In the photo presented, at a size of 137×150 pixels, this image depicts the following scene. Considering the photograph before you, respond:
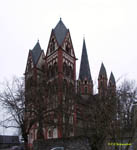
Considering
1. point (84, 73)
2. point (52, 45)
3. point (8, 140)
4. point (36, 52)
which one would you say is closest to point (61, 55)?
point (52, 45)

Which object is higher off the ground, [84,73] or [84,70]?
[84,70]

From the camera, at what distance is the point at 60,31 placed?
147 feet

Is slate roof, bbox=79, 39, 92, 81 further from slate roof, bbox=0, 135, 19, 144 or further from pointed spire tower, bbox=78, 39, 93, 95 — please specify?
slate roof, bbox=0, 135, 19, 144

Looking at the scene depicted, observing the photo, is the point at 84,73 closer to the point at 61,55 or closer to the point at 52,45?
the point at 52,45

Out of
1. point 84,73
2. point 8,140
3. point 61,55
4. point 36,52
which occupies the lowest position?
point 8,140

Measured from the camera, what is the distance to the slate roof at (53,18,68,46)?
140 ft

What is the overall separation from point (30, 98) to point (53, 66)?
1931 cm

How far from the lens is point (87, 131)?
33.6 ft

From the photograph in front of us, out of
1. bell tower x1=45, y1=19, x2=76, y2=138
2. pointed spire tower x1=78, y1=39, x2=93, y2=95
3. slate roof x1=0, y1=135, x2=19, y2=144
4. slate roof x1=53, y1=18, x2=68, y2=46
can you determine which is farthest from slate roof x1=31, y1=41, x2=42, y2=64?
slate roof x1=0, y1=135, x2=19, y2=144

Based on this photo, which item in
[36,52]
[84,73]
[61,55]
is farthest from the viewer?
[84,73]

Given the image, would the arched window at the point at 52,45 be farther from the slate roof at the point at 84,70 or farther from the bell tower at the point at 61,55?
the slate roof at the point at 84,70

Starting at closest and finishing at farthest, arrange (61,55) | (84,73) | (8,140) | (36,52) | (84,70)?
A: (61,55) < (36,52) < (84,73) < (84,70) < (8,140)

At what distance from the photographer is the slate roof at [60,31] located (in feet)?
140

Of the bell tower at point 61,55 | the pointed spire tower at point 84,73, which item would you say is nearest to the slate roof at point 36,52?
the bell tower at point 61,55
